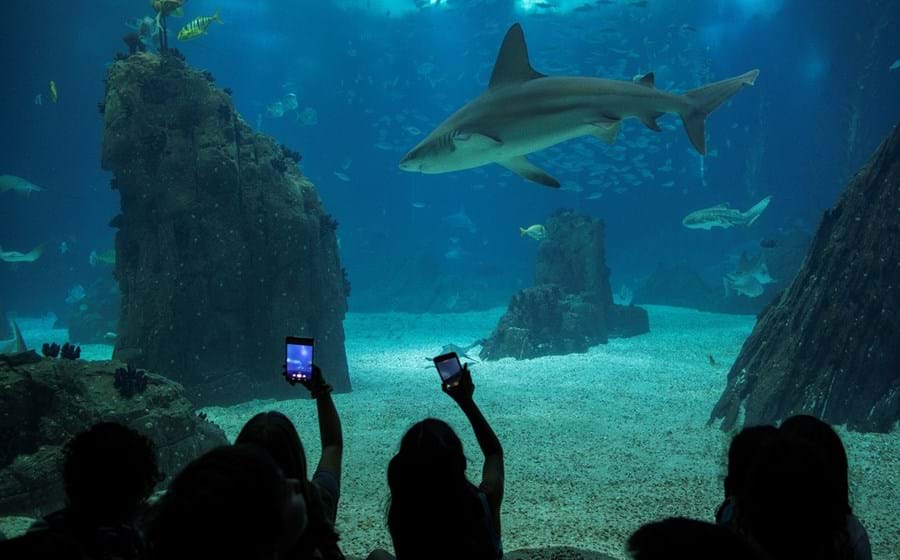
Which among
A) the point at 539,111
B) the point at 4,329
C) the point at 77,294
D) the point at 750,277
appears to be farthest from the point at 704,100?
the point at 4,329

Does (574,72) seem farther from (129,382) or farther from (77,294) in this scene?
(129,382)

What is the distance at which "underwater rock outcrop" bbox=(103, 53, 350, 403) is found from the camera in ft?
30.9

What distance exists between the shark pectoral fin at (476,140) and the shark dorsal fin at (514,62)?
2.52 ft

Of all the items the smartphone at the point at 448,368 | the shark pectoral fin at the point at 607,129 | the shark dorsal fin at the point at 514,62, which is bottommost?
the smartphone at the point at 448,368

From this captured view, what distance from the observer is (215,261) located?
31.9 ft

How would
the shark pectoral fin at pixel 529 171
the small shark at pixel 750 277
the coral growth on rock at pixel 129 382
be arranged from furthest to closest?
the small shark at pixel 750 277, the coral growth on rock at pixel 129 382, the shark pectoral fin at pixel 529 171

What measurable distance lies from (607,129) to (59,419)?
6202 millimetres

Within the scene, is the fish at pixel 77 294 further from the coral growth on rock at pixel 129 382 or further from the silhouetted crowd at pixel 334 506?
the silhouetted crowd at pixel 334 506

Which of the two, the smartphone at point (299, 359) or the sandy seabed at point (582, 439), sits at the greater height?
the smartphone at point (299, 359)

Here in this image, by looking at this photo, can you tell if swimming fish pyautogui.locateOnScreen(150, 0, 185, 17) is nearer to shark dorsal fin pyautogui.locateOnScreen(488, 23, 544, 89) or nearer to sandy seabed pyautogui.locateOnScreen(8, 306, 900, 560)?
sandy seabed pyautogui.locateOnScreen(8, 306, 900, 560)

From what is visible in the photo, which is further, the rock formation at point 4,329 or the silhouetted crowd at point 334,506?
the rock formation at point 4,329

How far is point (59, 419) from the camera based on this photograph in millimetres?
5590

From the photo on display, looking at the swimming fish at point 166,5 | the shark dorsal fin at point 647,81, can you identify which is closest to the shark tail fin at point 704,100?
the shark dorsal fin at point 647,81

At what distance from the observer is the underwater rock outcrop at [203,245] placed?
9.42 metres
